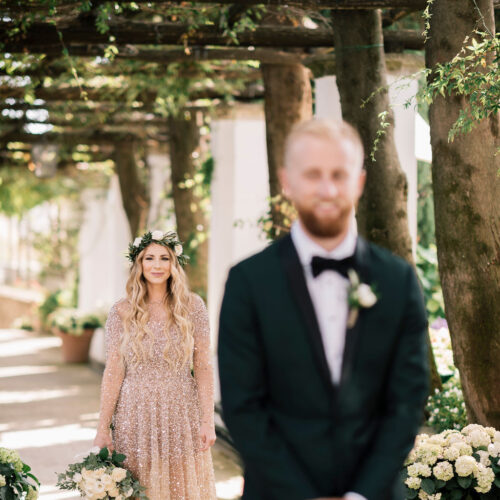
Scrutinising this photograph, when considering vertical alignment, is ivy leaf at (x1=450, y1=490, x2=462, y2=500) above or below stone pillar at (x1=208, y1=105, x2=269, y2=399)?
below

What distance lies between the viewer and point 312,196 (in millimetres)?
2037

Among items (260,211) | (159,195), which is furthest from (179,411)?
(159,195)

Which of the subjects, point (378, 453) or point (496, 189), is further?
point (496, 189)

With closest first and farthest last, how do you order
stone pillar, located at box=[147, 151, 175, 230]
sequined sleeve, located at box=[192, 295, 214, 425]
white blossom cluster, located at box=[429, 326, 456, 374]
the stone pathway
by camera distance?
sequined sleeve, located at box=[192, 295, 214, 425]
the stone pathway
white blossom cluster, located at box=[429, 326, 456, 374]
stone pillar, located at box=[147, 151, 175, 230]

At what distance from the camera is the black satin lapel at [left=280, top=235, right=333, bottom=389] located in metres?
2.07

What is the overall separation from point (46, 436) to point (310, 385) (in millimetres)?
6580

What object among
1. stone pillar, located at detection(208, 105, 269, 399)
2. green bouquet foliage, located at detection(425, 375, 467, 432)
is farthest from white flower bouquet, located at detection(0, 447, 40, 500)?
stone pillar, located at detection(208, 105, 269, 399)

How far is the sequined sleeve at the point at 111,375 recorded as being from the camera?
427 centimetres

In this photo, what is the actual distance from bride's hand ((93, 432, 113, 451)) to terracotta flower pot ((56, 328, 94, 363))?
1006 cm

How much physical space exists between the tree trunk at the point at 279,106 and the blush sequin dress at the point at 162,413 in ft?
11.2

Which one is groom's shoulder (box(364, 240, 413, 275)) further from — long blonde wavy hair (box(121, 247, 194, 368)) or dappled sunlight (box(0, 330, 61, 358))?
dappled sunlight (box(0, 330, 61, 358))

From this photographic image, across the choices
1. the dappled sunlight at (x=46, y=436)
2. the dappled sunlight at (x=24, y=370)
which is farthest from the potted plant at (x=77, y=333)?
the dappled sunlight at (x=46, y=436)

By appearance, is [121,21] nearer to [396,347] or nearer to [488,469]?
[488,469]

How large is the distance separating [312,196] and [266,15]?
5.45m
